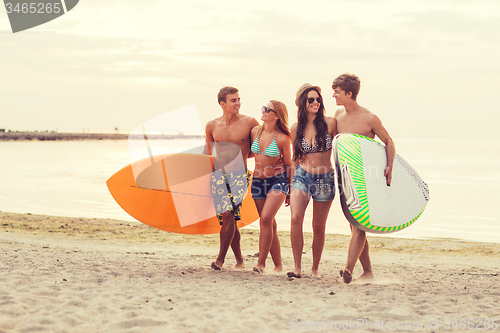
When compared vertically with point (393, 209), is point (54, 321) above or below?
below

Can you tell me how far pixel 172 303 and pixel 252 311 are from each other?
685 millimetres

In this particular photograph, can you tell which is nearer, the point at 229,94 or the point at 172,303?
the point at 172,303

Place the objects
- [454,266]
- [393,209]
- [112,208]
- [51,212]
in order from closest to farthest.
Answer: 1. [393,209]
2. [454,266]
3. [51,212]
4. [112,208]

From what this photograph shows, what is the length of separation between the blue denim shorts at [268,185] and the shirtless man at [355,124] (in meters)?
0.77

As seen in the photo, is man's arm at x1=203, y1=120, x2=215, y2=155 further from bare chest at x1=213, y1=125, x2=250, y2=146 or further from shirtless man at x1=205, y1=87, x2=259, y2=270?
bare chest at x1=213, y1=125, x2=250, y2=146

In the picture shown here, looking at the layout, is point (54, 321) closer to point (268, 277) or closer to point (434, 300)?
point (268, 277)

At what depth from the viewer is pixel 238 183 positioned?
16.0ft

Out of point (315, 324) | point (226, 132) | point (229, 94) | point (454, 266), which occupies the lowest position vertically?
point (454, 266)

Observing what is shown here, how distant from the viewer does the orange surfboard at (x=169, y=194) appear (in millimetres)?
5539

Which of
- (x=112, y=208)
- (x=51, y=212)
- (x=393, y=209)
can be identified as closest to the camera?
(x=393, y=209)

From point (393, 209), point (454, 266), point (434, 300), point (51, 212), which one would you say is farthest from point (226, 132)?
point (51, 212)

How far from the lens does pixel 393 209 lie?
4387mm

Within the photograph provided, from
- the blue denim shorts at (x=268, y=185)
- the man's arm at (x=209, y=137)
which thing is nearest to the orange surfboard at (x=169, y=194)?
the man's arm at (x=209, y=137)

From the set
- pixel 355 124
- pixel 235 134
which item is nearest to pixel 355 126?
pixel 355 124
